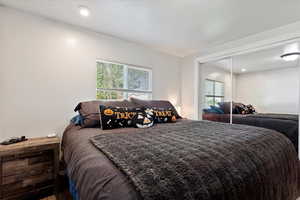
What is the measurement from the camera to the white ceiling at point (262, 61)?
232 cm

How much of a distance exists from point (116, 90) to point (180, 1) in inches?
68.3

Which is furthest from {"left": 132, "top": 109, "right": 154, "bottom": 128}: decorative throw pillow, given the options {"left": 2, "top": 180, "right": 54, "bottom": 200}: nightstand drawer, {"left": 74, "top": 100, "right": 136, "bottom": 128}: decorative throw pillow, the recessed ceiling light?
the recessed ceiling light

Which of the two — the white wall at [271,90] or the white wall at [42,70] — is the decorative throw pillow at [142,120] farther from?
the white wall at [271,90]

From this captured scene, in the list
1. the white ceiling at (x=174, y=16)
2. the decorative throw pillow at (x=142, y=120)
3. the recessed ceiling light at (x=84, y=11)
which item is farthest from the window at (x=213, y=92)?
the recessed ceiling light at (x=84, y=11)

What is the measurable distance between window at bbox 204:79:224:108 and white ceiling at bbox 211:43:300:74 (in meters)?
0.40

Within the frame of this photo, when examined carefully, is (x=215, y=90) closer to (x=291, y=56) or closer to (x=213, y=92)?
(x=213, y=92)

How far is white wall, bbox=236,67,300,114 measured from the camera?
2.27 meters

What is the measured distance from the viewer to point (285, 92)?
2381mm

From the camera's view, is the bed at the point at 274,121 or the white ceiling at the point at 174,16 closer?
the white ceiling at the point at 174,16

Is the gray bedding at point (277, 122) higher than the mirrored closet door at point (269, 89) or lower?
lower

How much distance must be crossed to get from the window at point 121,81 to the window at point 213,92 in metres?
1.38

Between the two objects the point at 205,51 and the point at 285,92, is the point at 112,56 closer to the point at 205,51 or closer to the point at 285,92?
the point at 205,51

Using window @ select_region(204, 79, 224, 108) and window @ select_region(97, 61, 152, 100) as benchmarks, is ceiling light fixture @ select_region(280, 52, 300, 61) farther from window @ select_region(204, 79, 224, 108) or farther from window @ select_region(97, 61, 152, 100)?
window @ select_region(97, 61, 152, 100)

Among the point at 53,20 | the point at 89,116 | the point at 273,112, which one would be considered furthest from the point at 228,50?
the point at 53,20
